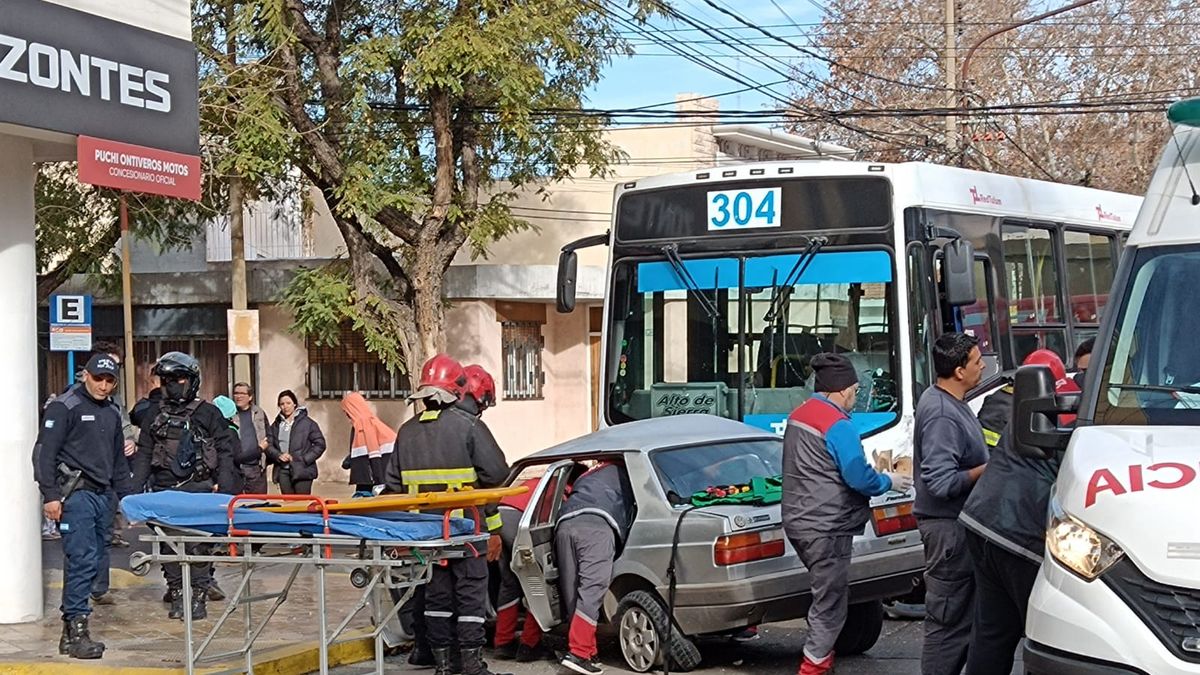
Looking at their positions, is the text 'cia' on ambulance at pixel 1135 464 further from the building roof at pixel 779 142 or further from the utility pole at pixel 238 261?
the building roof at pixel 779 142

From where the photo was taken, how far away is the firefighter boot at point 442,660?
9000 millimetres

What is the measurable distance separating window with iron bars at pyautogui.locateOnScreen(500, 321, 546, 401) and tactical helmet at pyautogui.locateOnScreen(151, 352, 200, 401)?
1427cm

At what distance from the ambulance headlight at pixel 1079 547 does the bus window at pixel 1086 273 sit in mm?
8813

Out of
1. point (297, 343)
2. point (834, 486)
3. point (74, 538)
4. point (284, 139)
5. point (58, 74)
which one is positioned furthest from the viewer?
point (297, 343)

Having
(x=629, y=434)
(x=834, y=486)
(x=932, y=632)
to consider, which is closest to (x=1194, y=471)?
(x=932, y=632)

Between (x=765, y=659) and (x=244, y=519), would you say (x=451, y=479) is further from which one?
(x=765, y=659)

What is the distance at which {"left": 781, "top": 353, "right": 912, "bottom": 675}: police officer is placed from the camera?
8.12 m

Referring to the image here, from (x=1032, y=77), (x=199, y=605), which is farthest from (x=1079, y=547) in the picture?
(x=1032, y=77)

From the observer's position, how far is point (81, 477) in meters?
9.87

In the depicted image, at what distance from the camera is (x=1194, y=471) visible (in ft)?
16.6

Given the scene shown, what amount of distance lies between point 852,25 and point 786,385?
25040 millimetres

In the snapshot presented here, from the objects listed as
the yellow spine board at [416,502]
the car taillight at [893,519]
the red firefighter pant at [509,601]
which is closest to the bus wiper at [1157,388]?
the yellow spine board at [416,502]

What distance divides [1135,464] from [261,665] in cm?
586

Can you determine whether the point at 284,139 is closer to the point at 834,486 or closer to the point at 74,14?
the point at 74,14
